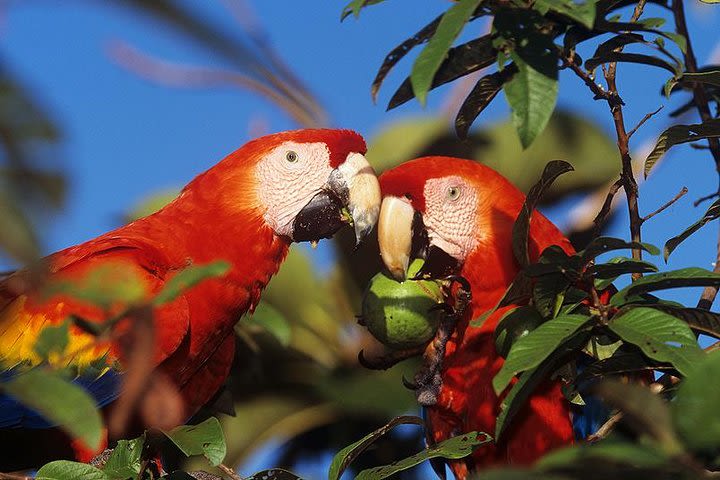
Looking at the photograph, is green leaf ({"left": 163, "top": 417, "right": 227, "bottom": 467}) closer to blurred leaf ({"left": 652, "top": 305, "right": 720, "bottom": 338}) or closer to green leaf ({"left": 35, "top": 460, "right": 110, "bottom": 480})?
green leaf ({"left": 35, "top": 460, "right": 110, "bottom": 480})

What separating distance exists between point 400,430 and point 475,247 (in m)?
1.04

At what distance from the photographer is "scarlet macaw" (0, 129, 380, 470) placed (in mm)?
1688

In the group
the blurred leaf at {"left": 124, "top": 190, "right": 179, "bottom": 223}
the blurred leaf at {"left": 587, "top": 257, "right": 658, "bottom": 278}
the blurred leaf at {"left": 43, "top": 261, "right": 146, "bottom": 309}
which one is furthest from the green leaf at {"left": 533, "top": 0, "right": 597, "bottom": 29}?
the blurred leaf at {"left": 124, "top": 190, "right": 179, "bottom": 223}

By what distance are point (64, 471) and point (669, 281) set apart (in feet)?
2.80

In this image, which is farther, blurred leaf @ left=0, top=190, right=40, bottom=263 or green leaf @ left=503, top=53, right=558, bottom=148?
green leaf @ left=503, top=53, right=558, bottom=148

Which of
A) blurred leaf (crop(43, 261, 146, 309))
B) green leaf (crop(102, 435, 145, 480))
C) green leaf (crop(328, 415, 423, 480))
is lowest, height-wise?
green leaf (crop(328, 415, 423, 480))

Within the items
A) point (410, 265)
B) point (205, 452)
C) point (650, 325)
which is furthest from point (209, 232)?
point (650, 325)

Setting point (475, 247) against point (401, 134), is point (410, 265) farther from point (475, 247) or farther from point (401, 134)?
point (401, 134)

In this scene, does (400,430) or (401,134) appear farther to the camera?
(401,134)

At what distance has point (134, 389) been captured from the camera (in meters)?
0.42

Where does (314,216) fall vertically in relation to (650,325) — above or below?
above

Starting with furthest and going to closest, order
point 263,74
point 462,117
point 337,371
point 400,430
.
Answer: point 337,371
point 400,430
point 462,117
point 263,74

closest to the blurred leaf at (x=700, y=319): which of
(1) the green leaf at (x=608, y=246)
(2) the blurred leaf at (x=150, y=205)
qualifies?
(1) the green leaf at (x=608, y=246)

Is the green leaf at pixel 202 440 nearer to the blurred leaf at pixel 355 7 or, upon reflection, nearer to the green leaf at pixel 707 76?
the blurred leaf at pixel 355 7
